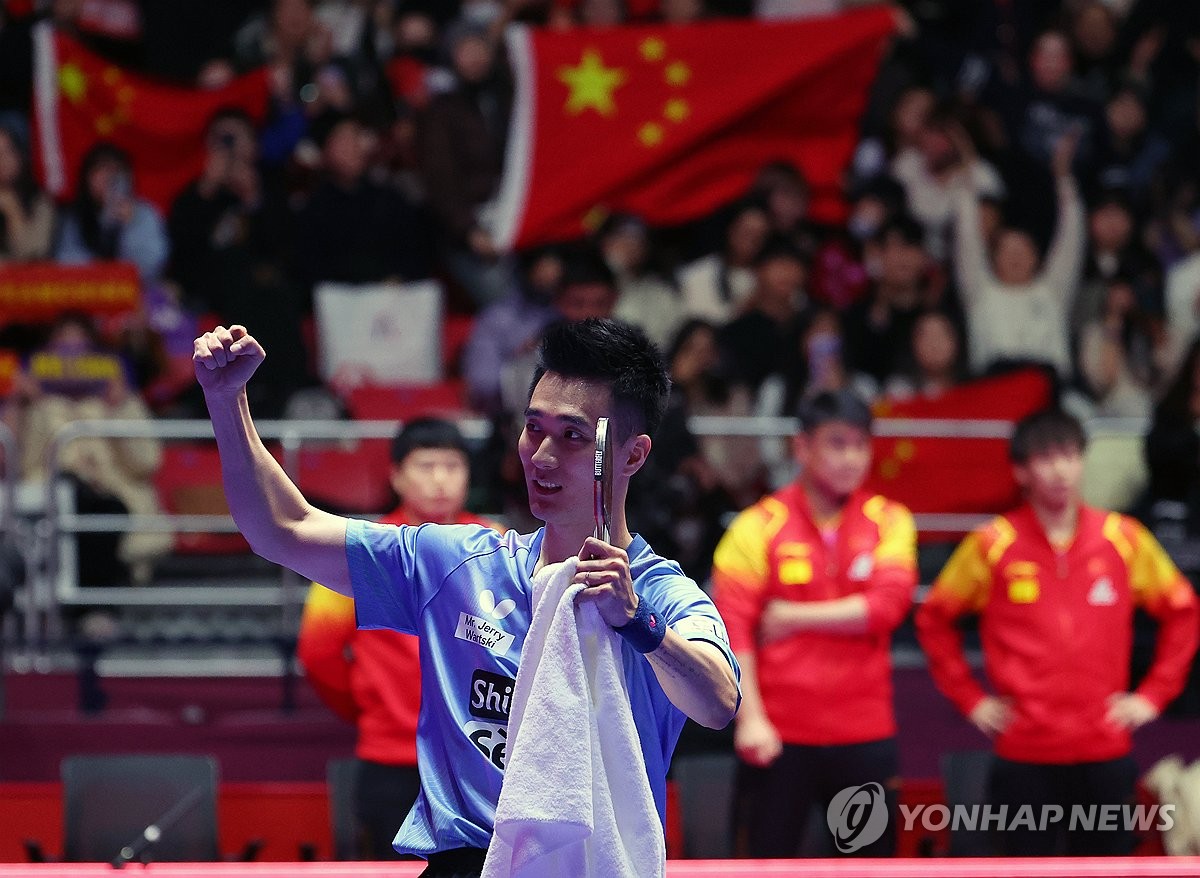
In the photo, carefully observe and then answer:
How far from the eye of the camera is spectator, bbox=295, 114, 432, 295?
890 centimetres

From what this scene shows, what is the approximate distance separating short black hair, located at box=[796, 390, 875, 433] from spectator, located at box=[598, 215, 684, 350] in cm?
306

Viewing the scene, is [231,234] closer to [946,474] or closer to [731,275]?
[731,275]

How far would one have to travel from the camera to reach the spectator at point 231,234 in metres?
8.71

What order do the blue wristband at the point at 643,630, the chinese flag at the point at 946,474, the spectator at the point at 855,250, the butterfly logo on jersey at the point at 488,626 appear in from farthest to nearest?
the spectator at the point at 855,250 < the chinese flag at the point at 946,474 < the butterfly logo on jersey at the point at 488,626 < the blue wristband at the point at 643,630

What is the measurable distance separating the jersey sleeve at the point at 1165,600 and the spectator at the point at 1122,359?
2.96m

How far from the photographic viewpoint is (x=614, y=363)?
263 cm

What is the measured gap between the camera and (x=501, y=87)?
30.9ft

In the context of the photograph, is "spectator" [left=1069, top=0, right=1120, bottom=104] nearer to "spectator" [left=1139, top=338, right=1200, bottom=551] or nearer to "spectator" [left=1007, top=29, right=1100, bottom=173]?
"spectator" [left=1007, top=29, right=1100, bottom=173]

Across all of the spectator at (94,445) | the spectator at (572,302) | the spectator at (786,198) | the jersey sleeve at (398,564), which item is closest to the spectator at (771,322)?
the spectator at (786,198)

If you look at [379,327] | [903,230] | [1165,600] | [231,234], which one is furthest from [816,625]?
[231,234]

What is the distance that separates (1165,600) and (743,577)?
4.62ft

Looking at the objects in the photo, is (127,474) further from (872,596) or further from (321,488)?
(872,596)

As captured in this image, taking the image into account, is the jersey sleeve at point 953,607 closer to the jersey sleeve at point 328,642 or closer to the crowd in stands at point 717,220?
the jersey sleeve at point 328,642

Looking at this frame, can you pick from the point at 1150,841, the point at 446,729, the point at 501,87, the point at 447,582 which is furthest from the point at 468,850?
the point at 501,87
